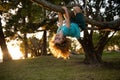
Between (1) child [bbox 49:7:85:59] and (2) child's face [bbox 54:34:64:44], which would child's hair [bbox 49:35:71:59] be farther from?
(2) child's face [bbox 54:34:64:44]

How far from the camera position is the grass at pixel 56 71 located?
19422 mm

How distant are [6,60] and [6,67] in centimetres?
538

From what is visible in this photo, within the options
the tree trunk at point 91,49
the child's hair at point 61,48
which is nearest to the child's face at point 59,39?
the child's hair at point 61,48

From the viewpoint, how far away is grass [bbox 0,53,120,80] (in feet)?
63.7

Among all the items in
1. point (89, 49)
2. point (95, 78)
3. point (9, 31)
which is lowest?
point (95, 78)

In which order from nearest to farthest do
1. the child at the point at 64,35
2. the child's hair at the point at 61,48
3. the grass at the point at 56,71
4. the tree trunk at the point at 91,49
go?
1. the child at the point at 64,35
2. the child's hair at the point at 61,48
3. the grass at the point at 56,71
4. the tree trunk at the point at 91,49

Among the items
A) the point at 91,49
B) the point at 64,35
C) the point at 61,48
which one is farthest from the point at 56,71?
the point at 64,35

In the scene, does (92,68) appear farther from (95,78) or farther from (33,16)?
(33,16)

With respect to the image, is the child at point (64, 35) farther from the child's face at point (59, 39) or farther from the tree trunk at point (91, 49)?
the tree trunk at point (91, 49)

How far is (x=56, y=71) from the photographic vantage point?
2158 centimetres

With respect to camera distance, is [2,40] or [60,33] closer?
[60,33]

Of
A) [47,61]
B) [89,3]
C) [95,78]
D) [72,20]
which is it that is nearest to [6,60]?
[47,61]

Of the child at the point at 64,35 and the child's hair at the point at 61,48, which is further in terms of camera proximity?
the child's hair at the point at 61,48

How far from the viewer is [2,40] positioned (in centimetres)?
2983
